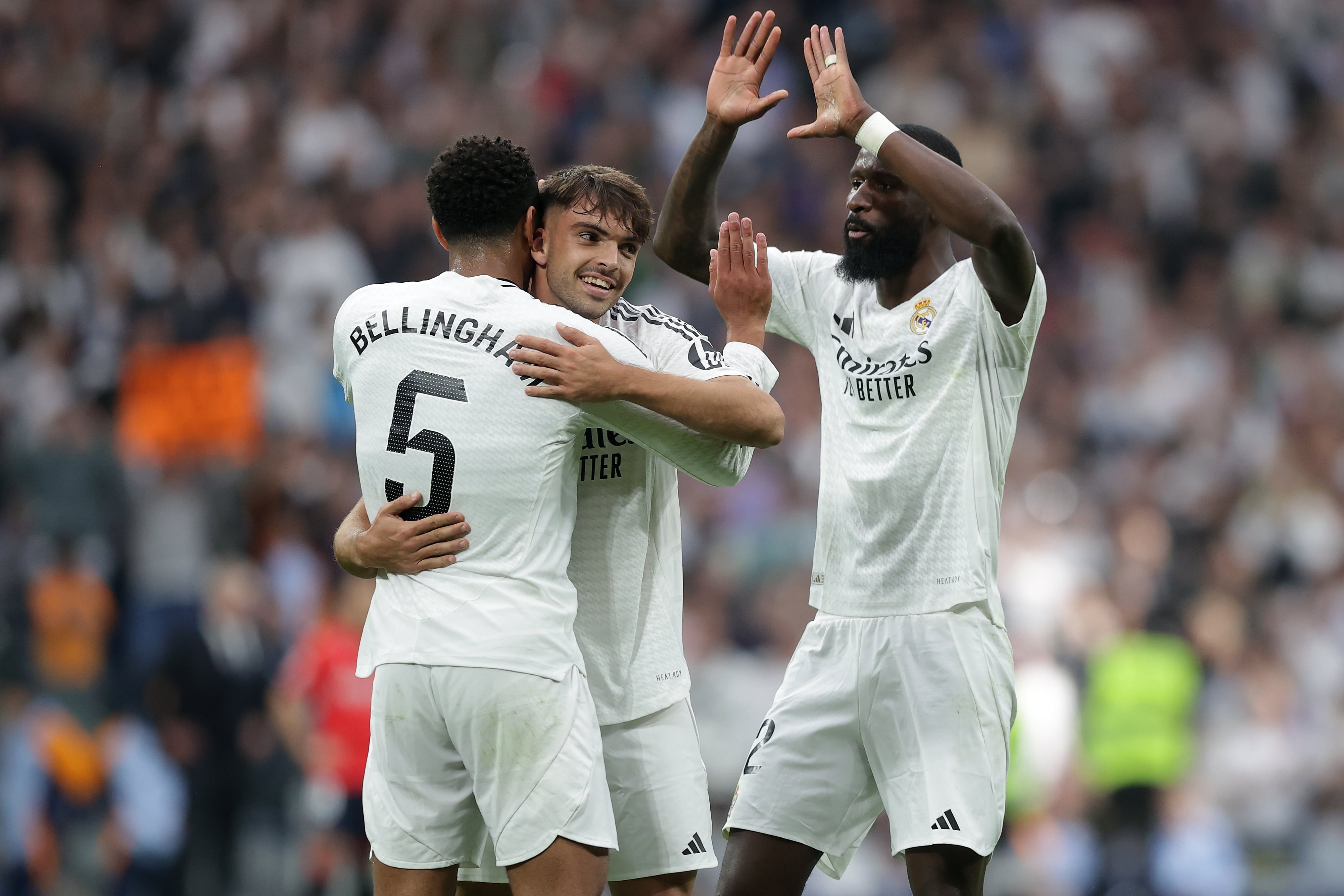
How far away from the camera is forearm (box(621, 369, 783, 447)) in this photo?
4168 millimetres

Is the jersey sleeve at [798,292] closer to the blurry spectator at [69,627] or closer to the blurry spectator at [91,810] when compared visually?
the blurry spectator at [91,810]

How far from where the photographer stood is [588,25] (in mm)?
14945

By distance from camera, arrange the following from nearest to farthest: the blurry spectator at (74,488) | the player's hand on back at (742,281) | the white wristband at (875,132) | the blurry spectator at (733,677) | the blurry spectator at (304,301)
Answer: the player's hand on back at (742,281)
the white wristband at (875,132)
the blurry spectator at (733,677)
the blurry spectator at (74,488)
the blurry spectator at (304,301)

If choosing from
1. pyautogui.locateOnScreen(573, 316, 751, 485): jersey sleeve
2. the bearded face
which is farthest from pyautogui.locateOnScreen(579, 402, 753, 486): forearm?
the bearded face

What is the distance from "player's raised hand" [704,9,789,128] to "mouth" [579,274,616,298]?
2.64 feet

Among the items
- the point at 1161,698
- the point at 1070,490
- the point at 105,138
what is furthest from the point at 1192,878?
the point at 105,138

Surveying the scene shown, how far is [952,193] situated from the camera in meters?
4.60

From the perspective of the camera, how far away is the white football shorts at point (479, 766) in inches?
159

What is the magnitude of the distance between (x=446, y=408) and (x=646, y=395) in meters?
0.51

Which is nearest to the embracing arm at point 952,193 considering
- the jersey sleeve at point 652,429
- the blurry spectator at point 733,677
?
the jersey sleeve at point 652,429

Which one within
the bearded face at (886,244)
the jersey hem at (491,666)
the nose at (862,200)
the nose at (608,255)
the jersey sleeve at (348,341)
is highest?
the nose at (862,200)

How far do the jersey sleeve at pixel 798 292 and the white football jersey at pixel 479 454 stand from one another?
1.21m

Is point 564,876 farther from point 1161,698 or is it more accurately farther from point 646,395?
point 1161,698

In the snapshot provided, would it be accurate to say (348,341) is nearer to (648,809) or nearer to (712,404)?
(712,404)
